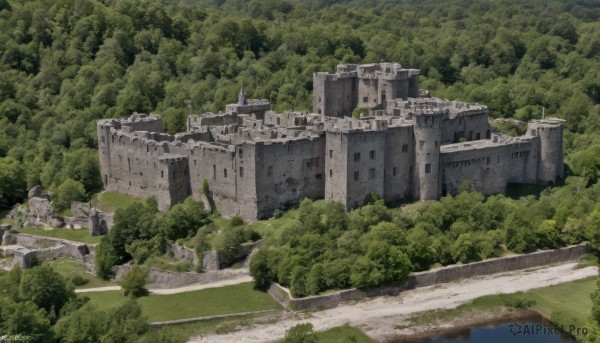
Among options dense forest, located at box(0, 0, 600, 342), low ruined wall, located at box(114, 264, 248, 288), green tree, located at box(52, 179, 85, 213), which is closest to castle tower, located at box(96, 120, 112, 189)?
dense forest, located at box(0, 0, 600, 342)

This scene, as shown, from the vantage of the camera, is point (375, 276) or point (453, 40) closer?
point (375, 276)

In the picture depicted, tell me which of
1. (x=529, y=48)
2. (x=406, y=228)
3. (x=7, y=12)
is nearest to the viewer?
(x=406, y=228)

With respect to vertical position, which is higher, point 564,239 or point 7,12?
point 7,12

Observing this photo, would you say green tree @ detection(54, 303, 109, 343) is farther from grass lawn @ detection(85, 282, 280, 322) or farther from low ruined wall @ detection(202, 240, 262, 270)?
low ruined wall @ detection(202, 240, 262, 270)

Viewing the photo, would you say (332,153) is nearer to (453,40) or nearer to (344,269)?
(344,269)

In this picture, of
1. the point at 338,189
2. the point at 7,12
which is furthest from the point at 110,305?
the point at 7,12

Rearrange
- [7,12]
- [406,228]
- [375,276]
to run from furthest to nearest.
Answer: [7,12] < [406,228] < [375,276]

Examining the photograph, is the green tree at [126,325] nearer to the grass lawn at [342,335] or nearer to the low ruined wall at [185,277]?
the low ruined wall at [185,277]
